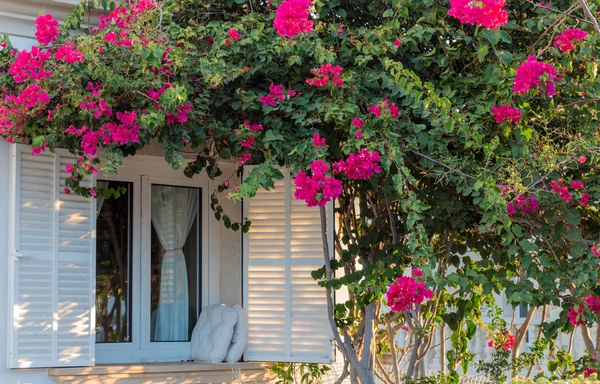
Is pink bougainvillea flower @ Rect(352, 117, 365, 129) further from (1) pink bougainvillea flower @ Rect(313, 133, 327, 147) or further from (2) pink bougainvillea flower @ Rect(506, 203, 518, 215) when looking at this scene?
(2) pink bougainvillea flower @ Rect(506, 203, 518, 215)

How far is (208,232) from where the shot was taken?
25.6ft

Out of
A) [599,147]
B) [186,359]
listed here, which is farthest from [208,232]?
[599,147]

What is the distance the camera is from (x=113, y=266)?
7383 millimetres

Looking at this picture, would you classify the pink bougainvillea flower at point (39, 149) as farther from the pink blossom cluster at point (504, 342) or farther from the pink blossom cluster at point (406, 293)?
the pink blossom cluster at point (504, 342)

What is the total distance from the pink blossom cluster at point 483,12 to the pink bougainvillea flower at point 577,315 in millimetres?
1795

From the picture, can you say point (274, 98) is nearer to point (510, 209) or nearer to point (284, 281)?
point (510, 209)

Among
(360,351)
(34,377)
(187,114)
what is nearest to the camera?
(187,114)

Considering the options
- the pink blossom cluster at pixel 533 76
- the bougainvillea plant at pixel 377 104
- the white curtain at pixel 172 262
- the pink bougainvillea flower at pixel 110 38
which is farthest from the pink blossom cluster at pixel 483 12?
the white curtain at pixel 172 262

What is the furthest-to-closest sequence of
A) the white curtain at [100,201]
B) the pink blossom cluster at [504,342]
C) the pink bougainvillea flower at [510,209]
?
1. the pink blossom cluster at [504,342]
2. the white curtain at [100,201]
3. the pink bougainvillea flower at [510,209]

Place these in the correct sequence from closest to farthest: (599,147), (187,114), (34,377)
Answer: (599,147), (187,114), (34,377)

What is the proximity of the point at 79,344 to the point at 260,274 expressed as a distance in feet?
5.37

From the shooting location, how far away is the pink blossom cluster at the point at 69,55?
5621 millimetres

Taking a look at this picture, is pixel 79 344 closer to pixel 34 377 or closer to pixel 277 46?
pixel 34 377

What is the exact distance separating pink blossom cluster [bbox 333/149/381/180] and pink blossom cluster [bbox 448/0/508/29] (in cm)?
98
